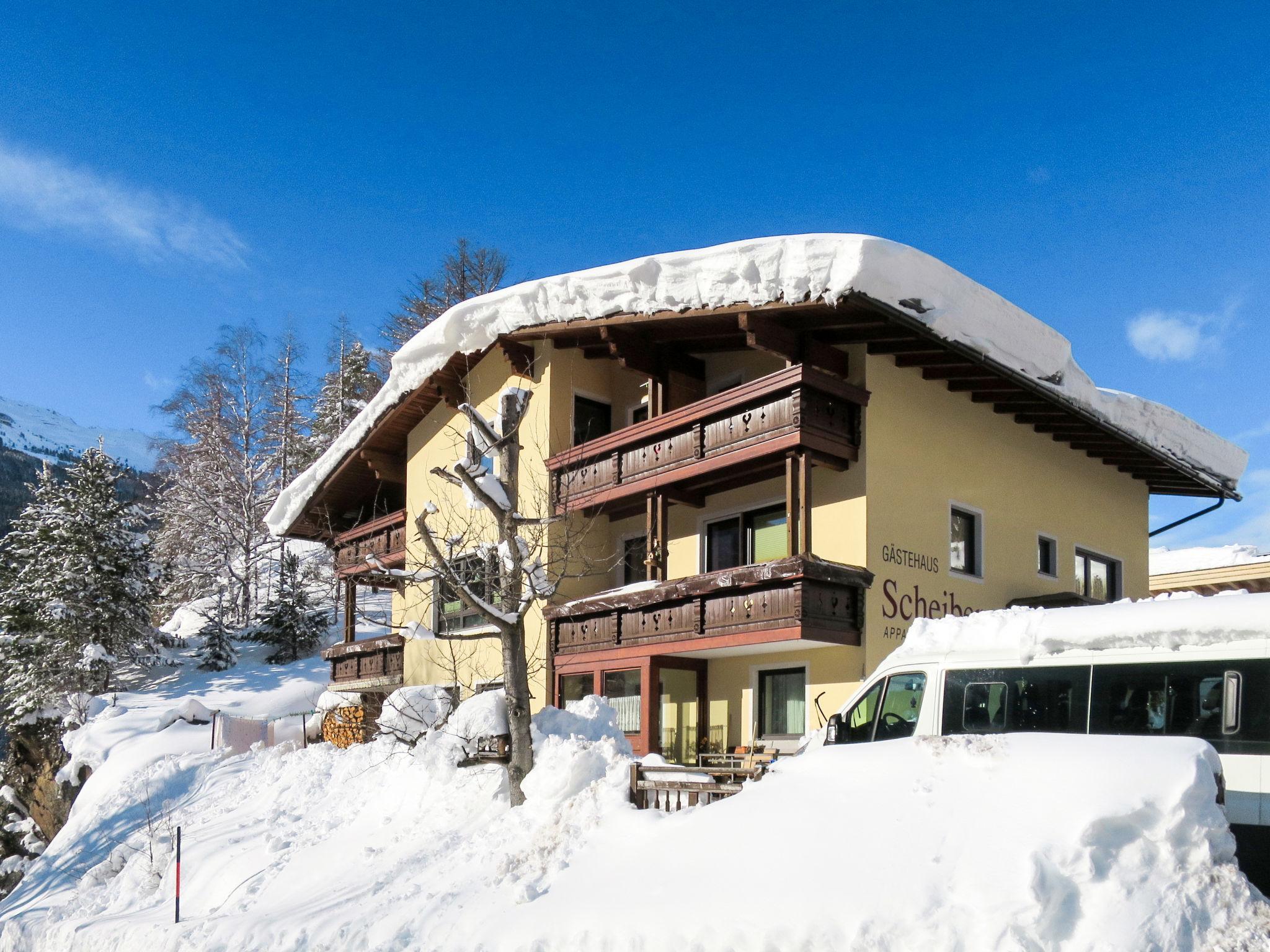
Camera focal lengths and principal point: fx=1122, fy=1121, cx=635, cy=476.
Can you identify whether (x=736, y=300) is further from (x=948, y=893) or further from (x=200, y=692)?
(x=200, y=692)

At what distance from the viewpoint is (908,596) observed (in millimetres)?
17922

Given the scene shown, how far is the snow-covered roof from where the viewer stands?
15875mm

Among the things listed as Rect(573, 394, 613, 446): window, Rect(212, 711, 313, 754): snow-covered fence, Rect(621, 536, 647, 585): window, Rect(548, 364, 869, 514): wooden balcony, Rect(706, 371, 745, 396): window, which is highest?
Rect(706, 371, 745, 396): window

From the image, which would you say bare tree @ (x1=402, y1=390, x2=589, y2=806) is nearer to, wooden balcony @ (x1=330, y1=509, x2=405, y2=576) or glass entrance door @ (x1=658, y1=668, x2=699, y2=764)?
glass entrance door @ (x1=658, y1=668, x2=699, y2=764)

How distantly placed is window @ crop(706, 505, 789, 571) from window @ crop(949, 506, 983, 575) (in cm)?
297

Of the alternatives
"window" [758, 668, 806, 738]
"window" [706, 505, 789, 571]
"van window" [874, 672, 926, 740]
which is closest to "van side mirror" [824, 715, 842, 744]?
"van window" [874, 672, 926, 740]

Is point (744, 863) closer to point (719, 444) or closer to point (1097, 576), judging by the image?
point (719, 444)

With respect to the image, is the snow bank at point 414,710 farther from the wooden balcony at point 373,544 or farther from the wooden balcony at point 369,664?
the wooden balcony at point 373,544

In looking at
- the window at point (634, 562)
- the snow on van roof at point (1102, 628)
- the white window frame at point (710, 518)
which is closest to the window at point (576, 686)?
the window at point (634, 562)

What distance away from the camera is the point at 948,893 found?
7617 mm

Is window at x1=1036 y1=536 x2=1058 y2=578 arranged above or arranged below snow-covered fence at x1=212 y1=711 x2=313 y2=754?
above

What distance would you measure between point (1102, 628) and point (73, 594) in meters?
31.2

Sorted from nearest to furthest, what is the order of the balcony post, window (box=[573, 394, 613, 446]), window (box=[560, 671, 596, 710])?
window (box=[560, 671, 596, 710]) → window (box=[573, 394, 613, 446]) → the balcony post

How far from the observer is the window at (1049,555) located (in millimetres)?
21562
